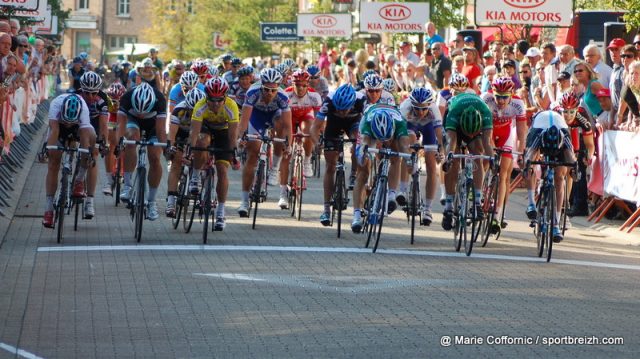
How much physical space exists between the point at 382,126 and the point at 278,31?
1599 inches

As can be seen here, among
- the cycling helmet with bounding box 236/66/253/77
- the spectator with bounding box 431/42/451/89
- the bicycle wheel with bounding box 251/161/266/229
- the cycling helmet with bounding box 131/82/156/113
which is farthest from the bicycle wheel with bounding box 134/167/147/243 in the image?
the spectator with bounding box 431/42/451/89

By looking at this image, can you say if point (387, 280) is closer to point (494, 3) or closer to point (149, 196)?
point (149, 196)

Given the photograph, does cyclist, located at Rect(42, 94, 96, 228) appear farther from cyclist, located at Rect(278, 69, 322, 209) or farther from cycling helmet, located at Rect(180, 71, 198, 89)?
cyclist, located at Rect(278, 69, 322, 209)

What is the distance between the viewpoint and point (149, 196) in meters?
17.2

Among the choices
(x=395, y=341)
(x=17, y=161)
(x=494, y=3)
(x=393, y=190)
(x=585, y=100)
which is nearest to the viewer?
(x=395, y=341)

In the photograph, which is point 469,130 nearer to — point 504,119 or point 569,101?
point 504,119

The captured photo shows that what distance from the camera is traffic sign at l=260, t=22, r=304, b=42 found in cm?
5566

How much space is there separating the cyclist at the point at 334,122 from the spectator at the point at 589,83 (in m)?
3.67

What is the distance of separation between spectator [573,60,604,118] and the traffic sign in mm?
35817

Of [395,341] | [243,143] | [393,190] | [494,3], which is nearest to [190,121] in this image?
[243,143]

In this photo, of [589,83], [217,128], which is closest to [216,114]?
[217,128]

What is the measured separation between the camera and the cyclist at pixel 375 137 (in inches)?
618

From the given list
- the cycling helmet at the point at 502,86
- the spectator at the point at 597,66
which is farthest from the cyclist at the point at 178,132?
the spectator at the point at 597,66

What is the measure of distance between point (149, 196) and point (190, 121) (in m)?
1.12
